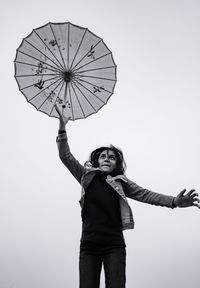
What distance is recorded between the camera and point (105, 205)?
15.1 ft

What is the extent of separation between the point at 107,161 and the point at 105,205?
0.78 meters

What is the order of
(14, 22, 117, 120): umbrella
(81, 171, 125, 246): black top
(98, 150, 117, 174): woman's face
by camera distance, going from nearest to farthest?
1. (81, 171, 125, 246): black top
2. (98, 150, 117, 174): woman's face
3. (14, 22, 117, 120): umbrella

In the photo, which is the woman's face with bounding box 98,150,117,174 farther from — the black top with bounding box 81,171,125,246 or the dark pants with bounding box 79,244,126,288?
the dark pants with bounding box 79,244,126,288

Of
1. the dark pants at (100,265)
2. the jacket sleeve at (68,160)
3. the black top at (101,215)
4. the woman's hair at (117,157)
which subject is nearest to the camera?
the dark pants at (100,265)

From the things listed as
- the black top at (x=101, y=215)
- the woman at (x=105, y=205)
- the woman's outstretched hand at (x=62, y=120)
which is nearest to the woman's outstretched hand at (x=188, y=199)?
the woman at (x=105, y=205)

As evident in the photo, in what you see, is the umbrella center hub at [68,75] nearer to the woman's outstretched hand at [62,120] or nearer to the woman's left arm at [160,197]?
the woman's outstretched hand at [62,120]

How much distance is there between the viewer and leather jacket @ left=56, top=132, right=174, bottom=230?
182 inches

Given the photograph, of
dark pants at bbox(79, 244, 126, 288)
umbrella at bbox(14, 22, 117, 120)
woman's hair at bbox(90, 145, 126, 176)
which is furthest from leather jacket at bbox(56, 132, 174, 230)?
umbrella at bbox(14, 22, 117, 120)

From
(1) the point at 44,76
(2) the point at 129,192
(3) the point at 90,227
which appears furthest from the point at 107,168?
(1) the point at 44,76

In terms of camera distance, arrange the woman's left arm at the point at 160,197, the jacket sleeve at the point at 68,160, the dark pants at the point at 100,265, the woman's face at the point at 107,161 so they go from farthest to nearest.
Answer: the woman's face at the point at 107,161
the jacket sleeve at the point at 68,160
the woman's left arm at the point at 160,197
the dark pants at the point at 100,265

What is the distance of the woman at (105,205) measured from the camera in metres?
4.18

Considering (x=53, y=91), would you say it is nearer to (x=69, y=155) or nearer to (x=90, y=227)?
(x=69, y=155)

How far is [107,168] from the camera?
5.12 m

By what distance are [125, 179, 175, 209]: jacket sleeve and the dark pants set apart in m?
0.75
